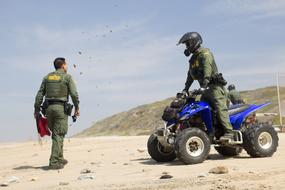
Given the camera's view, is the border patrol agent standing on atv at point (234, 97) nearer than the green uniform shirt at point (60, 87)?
No

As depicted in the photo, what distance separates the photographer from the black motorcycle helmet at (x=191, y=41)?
8844mm

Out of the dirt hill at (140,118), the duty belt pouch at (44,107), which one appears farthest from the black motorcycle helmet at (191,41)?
the dirt hill at (140,118)

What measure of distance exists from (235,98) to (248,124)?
612 centimetres

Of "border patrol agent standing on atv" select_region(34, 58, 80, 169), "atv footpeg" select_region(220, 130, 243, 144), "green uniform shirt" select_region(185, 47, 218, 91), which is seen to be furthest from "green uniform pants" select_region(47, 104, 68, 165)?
"atv footpeg" select_region(220, 130, 243, 144)

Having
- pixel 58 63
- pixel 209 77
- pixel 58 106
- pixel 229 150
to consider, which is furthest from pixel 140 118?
pixel 209 77

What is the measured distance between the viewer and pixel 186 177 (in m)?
6.54

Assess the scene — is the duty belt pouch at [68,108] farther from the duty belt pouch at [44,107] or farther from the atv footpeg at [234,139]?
the atv footpeg at [234,139]

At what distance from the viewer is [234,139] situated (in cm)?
885

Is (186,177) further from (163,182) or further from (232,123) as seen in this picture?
(232,123)

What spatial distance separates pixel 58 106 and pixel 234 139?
10.7 feet

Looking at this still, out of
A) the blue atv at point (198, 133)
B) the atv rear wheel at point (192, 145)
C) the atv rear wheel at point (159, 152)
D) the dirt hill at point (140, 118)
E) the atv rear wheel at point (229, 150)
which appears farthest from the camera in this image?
the dirt hill at point (140, 118)

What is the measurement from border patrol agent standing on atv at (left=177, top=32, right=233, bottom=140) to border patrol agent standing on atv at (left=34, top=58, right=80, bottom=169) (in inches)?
88.0

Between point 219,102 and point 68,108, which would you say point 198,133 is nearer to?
point 219,102

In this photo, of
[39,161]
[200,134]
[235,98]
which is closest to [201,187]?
[200,134]
